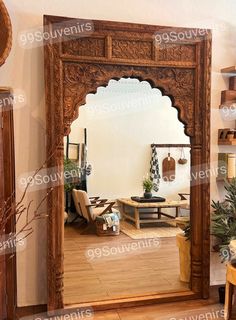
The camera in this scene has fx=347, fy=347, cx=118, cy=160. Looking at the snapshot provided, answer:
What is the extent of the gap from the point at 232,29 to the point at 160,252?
7.41 feet

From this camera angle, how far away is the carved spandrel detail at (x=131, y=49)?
2723 millimetres

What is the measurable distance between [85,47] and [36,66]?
0.40 metres

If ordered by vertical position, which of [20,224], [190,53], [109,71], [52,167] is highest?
[190,53]

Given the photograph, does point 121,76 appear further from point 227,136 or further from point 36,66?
point 227,136

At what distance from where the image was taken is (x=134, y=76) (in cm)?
278

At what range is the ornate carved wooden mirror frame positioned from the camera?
2621mm

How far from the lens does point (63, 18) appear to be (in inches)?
102

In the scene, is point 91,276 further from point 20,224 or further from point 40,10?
point 40,10

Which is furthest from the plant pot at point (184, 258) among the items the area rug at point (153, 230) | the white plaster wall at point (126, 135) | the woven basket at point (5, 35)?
the woven basket at point (5, 35)

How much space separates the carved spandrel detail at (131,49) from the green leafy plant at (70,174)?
42.7 inches

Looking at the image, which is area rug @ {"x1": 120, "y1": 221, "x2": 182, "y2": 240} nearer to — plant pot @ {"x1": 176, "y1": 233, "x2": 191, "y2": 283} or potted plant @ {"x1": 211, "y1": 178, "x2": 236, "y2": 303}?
plant pot @ {"x1": 176, "y1": 233, "x2": 191, "y2": 283}

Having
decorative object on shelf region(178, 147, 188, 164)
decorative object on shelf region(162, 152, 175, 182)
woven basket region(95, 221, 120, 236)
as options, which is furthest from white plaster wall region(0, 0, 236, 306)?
decorative object on shelf region(162, 152, 175, 182)

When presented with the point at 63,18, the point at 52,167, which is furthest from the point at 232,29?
the point at 52,167

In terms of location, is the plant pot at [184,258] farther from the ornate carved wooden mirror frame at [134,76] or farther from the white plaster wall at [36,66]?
the white plaster wall at [36,66]
